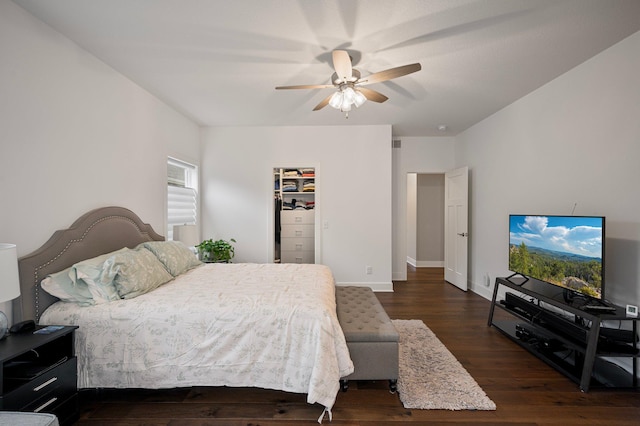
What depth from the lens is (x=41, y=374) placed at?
155cm

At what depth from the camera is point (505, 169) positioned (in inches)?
152

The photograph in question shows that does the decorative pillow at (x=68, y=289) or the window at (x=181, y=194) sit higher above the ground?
the window at (x=181, y=194)

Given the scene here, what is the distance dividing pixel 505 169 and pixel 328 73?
276 centimetres

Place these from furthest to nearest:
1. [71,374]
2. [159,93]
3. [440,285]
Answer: [440,285], [159,93], [71,374]

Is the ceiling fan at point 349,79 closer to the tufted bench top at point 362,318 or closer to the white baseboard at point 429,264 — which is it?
the tufted bench top at point 362,318

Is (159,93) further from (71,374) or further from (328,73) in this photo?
(71,374)

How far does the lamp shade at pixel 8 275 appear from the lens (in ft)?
4.73

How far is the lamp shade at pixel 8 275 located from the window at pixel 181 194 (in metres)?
2.22

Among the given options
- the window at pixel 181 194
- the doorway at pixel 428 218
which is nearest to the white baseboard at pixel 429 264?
the doorway at pixel 428 218

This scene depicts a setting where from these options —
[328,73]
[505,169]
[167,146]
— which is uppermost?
[328,73]

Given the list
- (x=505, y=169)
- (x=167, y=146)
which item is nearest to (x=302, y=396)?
(x=167, y=146)

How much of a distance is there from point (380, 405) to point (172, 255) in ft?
7.46

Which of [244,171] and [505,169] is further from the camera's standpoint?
[244,171]

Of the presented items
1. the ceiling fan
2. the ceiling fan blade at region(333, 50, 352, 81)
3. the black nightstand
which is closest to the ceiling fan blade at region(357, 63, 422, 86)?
the ceiling fan
